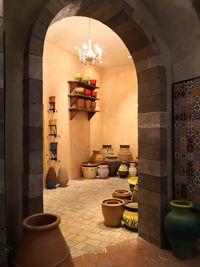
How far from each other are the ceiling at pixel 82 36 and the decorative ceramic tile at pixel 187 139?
9.10 ft

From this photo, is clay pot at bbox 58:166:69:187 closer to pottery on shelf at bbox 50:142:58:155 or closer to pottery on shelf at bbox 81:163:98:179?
pottery on shelf at bbox 50:142:58:155

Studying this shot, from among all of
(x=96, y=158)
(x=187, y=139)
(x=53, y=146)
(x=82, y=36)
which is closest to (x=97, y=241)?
(x=187, y=139)

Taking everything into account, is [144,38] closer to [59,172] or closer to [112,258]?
[112,258]

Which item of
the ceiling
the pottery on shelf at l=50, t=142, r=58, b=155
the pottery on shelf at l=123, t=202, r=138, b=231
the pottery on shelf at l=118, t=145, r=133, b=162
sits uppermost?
the ceiling

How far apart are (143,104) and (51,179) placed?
3.23 metres

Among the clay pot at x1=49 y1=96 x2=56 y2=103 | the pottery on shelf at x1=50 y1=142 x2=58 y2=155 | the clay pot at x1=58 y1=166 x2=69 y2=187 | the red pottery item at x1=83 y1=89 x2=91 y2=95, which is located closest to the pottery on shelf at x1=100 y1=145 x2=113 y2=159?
the red pottery item at x1=83 y1=89 x2=91 y2=95

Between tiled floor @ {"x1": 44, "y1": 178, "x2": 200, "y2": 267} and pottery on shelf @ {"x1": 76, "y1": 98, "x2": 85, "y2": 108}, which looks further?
pottery on shelf @ {"x1": 76, "y1": 98, "x2": 85, "y2": 108}

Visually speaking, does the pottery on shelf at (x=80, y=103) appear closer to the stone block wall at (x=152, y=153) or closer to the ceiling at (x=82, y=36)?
the ceiling at (x=82, y=36)

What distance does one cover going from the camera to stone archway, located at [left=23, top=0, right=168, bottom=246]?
1.67 m

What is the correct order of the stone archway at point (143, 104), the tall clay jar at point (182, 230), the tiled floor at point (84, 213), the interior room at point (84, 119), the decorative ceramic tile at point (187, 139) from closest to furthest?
the stone archway at point (143, 104)
the tall clay jar at point (182, 230)
the decorative ceramic tile at point (187, 139)
the tiled floor at point (84, 213)
the interior room at point (84, 119)

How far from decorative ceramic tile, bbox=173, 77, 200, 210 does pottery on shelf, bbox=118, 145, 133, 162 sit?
4188 millimetres

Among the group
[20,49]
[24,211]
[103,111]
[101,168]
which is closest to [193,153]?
[24,211]

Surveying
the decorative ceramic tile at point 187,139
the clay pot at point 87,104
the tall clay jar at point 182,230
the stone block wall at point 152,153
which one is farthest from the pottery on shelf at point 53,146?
the tall clay jar at point 182,230

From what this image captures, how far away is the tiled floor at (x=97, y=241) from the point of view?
6.72 ft
